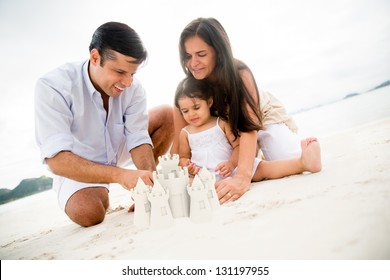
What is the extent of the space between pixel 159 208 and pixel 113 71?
1.15 meters

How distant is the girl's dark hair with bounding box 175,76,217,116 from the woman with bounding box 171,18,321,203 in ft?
0.16

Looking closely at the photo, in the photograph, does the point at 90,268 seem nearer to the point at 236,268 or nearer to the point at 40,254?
the point at 40,254

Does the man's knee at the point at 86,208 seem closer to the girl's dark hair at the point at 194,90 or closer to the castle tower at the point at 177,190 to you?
the castle tower at the point at 177,190

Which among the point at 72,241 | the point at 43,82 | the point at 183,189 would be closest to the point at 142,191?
the point at 183,189

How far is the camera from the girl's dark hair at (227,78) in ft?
7.01

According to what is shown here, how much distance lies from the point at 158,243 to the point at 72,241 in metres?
0.72

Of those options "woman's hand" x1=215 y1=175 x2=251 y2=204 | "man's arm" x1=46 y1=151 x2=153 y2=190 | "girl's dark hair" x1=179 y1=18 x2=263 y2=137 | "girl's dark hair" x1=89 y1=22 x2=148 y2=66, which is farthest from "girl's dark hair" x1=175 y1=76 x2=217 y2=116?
"man's arm" x1=46 y1=151 x2=153 y2=190

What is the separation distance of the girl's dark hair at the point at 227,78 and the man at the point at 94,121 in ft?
1.71

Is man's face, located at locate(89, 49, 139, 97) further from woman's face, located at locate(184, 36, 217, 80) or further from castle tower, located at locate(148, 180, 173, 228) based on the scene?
castle tower, located at locate(148, 180, 173, 228)

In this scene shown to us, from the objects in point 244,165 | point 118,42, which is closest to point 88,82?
point 118,42

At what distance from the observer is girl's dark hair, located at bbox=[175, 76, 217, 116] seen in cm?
235

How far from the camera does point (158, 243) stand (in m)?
1.26

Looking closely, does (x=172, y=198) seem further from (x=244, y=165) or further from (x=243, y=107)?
(x=243, y=107)

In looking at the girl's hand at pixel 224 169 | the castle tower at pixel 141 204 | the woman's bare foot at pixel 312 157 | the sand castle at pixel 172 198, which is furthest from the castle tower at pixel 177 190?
the woman's bare foot at pixel 312 157
